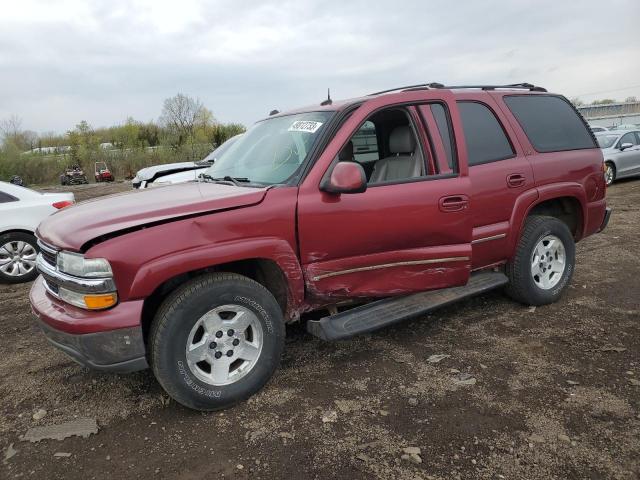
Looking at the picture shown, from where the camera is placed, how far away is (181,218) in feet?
9.23

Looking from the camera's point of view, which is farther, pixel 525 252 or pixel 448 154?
pixel 525 252

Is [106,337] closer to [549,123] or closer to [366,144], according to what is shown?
[366,144]

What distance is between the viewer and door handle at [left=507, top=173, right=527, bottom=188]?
404 cm

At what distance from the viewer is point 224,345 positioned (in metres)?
3.00

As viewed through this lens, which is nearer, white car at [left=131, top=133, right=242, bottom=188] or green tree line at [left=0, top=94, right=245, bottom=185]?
white car at [left=131, top=133, right=242, bottom=188]

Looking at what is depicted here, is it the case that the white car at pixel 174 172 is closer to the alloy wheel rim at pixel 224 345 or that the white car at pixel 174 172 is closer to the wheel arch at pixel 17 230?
the wheel arch at pixel 17 230

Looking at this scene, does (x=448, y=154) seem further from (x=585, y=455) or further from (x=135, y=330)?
(x=135, y=330)

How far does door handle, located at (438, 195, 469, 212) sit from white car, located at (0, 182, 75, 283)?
17.9ft

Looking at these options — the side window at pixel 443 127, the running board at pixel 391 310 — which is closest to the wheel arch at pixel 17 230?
the running board at pixel 391 310

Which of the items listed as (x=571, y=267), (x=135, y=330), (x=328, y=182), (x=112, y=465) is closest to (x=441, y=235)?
(x=328, y=182)

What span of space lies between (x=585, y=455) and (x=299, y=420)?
1.55 metres

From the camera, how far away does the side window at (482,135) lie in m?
3.97

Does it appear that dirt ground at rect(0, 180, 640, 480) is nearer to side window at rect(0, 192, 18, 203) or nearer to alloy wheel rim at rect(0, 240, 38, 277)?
alloy wheel rim at rect(0, 240, 38, 277)

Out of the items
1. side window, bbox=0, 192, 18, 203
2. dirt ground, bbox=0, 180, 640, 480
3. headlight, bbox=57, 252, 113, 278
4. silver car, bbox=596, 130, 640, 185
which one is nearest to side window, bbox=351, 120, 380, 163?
dirt ground, bbox=0, 180, 640, 480
